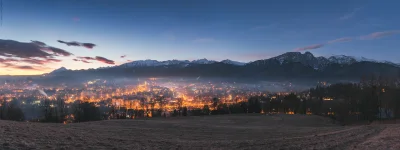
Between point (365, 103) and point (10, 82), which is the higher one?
point (10, 82)

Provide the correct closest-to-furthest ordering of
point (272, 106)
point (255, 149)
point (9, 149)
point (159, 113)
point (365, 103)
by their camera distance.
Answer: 1. point (9, 149)
2. point (255, 149)
3. point (365, 103)
4. point (159, 113)
5. point (272, 106)

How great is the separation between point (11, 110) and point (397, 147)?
79.7 metres

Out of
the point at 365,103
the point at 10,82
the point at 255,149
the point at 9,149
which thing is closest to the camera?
the point at 9,149

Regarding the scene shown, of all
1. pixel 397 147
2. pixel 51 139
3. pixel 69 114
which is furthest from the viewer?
pixel 69 114

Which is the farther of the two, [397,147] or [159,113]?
[159,113]

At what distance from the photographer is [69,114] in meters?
78.2

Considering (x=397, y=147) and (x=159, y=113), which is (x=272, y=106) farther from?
(x=397, y=147)

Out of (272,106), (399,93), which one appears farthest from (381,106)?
(272,106)

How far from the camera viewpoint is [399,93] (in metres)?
65.7

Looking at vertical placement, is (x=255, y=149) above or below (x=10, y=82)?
below

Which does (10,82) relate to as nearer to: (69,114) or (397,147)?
(69,114)

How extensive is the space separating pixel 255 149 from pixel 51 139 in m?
13.1

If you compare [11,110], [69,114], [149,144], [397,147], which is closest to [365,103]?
[397,147]

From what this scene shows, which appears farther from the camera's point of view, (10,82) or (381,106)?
(10,82)
